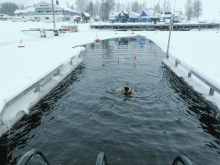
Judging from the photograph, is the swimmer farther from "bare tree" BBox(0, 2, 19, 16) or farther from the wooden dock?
"bare tree" BBox(0, 2, 19, 16)

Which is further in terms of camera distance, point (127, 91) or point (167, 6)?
point (167, 6)

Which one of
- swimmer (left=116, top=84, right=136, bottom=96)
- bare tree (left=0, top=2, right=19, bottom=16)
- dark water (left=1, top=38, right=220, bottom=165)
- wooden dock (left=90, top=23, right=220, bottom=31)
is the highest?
bare tree (left=0, top=2, right=19, bottom=16)

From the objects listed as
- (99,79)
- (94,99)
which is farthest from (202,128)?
(99,79)

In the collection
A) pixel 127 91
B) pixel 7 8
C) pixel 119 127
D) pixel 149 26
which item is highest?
pixel 7 8

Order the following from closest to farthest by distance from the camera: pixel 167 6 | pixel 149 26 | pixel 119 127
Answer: pixel 119 127
pixel 149 26
pixel 167 6

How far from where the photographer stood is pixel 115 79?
1256 cm

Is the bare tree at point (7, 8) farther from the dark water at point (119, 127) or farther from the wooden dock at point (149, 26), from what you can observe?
the dark water at point (119, 127)

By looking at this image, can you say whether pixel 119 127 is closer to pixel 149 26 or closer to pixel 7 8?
pixel 149 26

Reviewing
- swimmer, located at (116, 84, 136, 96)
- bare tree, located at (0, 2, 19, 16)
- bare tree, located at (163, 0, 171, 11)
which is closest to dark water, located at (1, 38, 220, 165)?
swimmer, located at (116, 84, 136, 96)

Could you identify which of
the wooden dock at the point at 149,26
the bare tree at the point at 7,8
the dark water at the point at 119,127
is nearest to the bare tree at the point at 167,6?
the wooden dock at the point at 149,26

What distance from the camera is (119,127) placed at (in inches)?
267

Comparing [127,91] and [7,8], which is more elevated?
[7,8]

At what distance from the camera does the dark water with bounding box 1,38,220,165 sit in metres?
5.40

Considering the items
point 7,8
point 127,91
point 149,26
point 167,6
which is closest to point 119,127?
point 127,91
